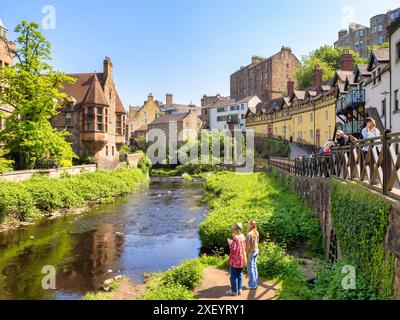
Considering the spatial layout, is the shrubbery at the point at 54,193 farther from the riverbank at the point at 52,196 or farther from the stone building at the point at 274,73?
the stone building at the point at 274,73

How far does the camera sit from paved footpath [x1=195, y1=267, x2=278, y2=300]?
9.86m

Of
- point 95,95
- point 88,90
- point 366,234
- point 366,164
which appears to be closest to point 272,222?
point 366,164

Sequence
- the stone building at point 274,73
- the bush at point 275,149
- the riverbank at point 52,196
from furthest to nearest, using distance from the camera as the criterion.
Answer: the stone building at point 274,73 < the bush at point 275,149 < the riverbank at point 52,196

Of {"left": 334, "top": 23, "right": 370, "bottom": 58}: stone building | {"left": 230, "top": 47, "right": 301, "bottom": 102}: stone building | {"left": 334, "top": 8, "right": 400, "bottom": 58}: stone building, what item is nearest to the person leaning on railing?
{"left": 230, "top": 47, "right": 301, "bottom": 102}: stone building

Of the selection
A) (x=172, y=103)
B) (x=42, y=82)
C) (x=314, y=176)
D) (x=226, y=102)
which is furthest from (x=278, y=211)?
(x=172, y=103)

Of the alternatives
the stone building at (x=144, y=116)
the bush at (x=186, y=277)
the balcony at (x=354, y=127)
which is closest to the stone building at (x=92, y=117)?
the balcony at (x=354, y=127)

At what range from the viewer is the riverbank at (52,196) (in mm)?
20875

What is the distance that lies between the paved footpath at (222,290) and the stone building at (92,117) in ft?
102

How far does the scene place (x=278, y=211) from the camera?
18125mm

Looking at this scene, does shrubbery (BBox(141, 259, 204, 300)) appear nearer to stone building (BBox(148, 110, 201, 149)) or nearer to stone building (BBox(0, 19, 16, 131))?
stone building (BBox(0, 19, 16, 131))

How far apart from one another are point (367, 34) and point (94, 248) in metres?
104

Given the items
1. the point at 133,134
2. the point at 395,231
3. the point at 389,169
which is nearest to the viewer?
the point at 395,231

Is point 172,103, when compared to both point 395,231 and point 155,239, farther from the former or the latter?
point 395,231
